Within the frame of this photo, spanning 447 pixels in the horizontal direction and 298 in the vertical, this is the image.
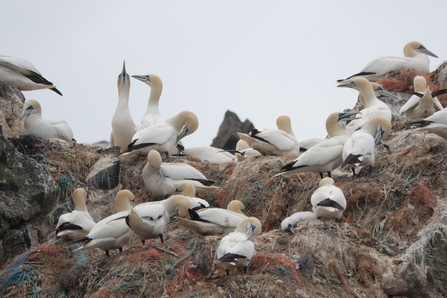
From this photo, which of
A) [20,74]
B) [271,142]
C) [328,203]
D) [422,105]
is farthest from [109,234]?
[422,105]

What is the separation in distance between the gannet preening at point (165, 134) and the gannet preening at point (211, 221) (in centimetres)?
314

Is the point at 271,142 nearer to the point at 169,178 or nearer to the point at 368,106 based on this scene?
the point at 169,178

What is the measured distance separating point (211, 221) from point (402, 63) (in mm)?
8337

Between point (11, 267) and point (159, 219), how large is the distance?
1.91 m

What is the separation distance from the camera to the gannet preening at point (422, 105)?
13414 millimetres

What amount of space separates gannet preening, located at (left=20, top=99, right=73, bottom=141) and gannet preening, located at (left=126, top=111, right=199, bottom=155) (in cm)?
159

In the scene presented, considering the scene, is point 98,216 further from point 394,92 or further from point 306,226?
point 394,92

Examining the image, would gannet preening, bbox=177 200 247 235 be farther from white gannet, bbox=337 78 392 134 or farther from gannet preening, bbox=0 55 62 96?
gannet preening, bbox=0 55 62 96

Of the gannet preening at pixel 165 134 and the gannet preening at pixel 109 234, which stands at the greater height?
the gannet preening at pixel 165 134

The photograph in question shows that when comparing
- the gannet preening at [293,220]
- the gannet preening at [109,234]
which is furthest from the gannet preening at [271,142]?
the gannet preening at [109,234]

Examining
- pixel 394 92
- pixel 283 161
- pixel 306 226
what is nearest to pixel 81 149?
pixel 283 161

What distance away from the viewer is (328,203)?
29.5ft

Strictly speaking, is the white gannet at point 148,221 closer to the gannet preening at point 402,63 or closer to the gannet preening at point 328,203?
the gannet preening at point 328,203

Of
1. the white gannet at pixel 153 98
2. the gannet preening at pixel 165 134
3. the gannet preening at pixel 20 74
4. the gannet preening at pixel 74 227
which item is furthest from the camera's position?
the white gannet at pixel 153 98
